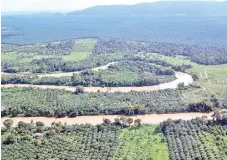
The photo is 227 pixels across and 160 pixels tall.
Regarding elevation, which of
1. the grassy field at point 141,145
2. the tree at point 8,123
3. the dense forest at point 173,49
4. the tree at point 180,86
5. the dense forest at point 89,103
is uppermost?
the tree at point 8,123

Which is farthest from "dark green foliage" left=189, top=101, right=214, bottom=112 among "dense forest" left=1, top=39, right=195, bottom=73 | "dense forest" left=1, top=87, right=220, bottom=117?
"dense forest" left=1, top=39, right=195, bottom=73

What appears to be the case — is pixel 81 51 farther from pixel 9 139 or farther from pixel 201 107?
pixel 9 139

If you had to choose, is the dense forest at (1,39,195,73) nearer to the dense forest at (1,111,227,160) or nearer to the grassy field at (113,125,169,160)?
the dense forest at (1,111,227,160)

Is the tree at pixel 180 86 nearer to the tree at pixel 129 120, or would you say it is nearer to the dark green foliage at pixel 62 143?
the tree at pixel 129 120

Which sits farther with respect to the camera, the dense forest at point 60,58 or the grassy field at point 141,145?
the dense forest at point 60,58

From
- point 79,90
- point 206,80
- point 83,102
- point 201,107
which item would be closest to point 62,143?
point 83,102

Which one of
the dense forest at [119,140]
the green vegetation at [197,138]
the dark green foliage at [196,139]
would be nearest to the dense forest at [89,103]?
the dense forest at [119,140]

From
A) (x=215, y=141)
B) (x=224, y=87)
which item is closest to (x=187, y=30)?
(x=224, y=87)
